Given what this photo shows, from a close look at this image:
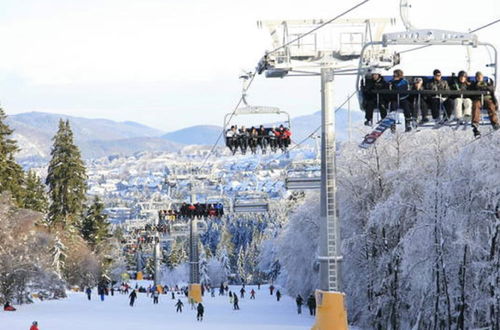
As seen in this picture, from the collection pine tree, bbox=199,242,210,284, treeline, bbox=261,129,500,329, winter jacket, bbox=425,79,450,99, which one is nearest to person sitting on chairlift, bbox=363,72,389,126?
winter jacket, bbox=425,79,450,99

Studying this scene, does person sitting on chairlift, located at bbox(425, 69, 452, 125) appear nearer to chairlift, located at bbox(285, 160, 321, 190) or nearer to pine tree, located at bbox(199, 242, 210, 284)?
chairlift, located at bbox(285, 160, 321, 190)

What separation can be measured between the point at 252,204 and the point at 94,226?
4839cm

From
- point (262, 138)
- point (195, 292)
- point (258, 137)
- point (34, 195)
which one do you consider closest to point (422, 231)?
point (262, 138)

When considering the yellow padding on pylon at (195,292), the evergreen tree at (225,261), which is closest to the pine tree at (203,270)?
the evergreen tree at (225,261)

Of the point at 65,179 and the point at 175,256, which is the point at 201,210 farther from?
the point at 175,256

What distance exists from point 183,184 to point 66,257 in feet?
49.7

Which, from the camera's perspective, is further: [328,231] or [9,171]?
[9,171]

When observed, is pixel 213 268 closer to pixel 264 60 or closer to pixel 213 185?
pixel 213 185

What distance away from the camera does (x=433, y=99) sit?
1856 cm

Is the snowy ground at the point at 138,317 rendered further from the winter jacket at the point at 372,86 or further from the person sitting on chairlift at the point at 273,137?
the winter jacket at the point at 372,86

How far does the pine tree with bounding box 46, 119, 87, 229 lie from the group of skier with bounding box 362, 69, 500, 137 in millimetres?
67438

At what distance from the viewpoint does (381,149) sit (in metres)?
40.0

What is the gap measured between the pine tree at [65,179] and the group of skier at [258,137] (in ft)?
169

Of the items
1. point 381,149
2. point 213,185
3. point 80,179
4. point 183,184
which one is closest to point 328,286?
point 381,149
